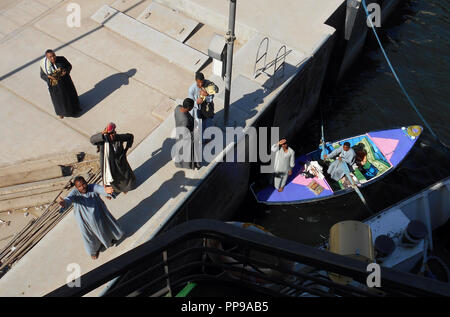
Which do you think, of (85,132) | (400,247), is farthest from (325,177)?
(85,132)

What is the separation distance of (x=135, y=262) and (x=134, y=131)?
6.34 metres

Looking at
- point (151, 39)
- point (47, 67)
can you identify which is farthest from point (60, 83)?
point (151, 39)

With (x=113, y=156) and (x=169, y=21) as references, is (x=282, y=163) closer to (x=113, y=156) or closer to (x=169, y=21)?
(x=113, y=156)

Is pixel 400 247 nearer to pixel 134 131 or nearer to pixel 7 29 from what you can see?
pixel 134 131

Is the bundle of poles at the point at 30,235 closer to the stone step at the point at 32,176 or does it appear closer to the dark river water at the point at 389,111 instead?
the stone step at the point at 32,176

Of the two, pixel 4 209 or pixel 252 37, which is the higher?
pixel 252 37

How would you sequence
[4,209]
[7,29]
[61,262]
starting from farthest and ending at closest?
[7,29], [4,209], [61,262]

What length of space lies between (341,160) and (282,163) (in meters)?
1.75

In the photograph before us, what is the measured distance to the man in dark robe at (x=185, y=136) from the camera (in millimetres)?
7414

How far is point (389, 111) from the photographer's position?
12.9 m

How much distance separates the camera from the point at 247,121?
9039mm

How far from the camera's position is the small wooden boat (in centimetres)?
1032

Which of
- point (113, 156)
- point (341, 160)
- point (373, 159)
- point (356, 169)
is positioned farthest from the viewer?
point (373, 159)

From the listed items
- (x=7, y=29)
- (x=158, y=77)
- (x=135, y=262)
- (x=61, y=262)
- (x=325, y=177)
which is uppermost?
(x=7, y=29)
